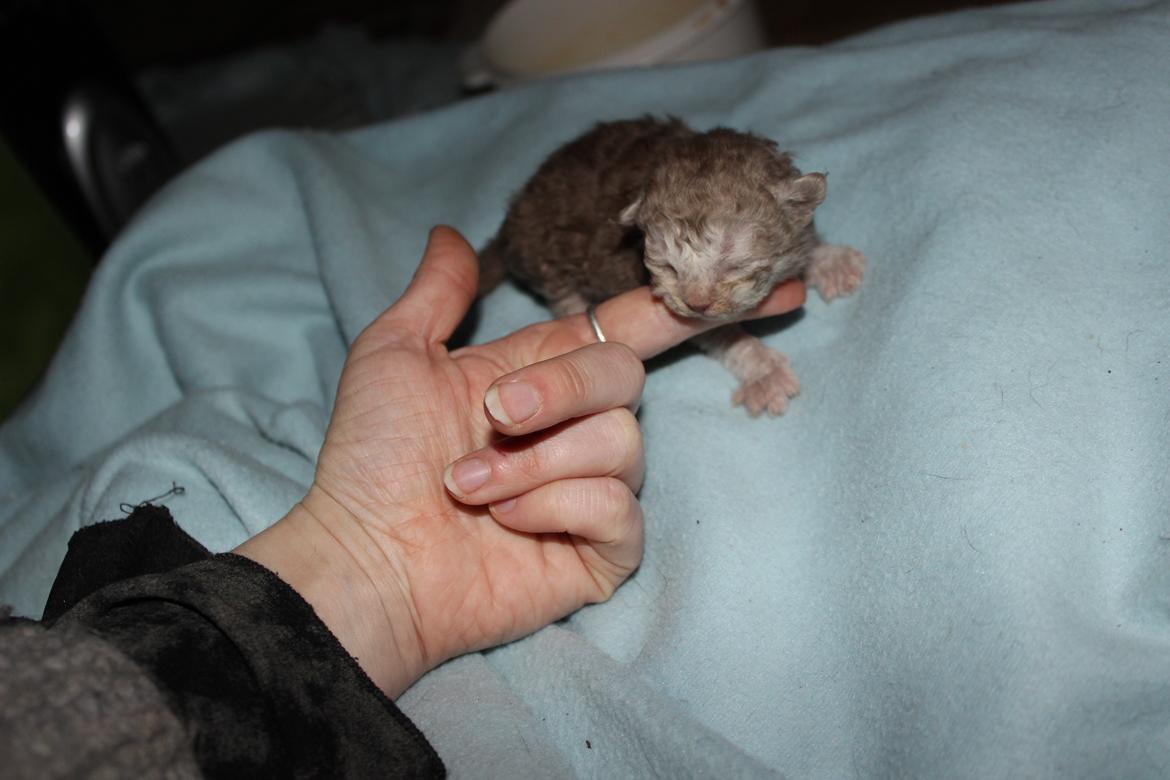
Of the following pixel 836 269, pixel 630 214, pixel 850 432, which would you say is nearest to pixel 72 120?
pixel 630 214

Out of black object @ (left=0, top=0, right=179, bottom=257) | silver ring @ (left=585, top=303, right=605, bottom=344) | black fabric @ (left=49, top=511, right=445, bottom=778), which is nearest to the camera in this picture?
black fabric @ (left=49, top=511, right=445, bottom=778)

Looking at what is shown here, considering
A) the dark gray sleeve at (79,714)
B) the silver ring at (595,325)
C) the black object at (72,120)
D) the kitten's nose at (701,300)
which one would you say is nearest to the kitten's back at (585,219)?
the silver ring at (595,325)

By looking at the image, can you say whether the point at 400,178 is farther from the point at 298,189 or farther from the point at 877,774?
the point at 877,774

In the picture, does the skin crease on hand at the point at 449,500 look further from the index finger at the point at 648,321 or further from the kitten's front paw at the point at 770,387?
the kitten's front paw at the point at 770,387

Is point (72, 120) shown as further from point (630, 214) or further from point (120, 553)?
point (630, 214)

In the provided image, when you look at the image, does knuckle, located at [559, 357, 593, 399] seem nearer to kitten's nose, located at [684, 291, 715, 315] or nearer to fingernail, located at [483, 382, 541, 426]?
fingernail, located at [483, 382, 541, 426]

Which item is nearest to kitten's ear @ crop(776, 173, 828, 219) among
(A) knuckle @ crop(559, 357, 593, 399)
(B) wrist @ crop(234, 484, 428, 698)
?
(A) knuckle @ crop(559, 357, 593, 399)
